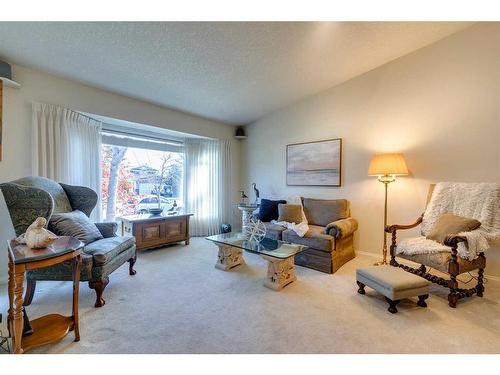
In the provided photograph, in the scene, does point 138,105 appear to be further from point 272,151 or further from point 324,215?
point 324,215

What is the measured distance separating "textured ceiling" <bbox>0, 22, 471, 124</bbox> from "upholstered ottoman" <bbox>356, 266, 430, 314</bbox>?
2.47 metres

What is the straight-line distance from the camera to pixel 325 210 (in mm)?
3676

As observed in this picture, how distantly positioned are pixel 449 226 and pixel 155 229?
146 inches

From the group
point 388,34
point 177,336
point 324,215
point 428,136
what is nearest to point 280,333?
point 177,336

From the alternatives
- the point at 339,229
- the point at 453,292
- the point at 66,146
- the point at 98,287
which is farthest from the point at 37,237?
the point at 453,292

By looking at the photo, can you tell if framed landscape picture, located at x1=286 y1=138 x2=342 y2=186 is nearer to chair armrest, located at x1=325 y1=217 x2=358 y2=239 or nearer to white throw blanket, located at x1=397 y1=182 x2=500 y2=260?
chair armrest, located at x1=325 y1=217 x2=358 y2=239

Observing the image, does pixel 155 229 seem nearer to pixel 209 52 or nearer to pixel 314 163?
pixel 209 52

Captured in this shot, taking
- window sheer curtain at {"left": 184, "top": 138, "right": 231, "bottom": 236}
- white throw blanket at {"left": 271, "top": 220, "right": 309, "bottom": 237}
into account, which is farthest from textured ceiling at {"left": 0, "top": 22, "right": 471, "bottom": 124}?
white throw blanket at {"left": 271, "top": 220, "right": 309, "bottom": 237}

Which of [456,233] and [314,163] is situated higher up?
[314,163]

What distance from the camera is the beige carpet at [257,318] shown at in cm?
160

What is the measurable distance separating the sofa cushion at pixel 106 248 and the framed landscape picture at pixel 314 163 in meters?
2.86

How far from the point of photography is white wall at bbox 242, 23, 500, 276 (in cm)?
268

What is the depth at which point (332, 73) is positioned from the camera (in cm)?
343
